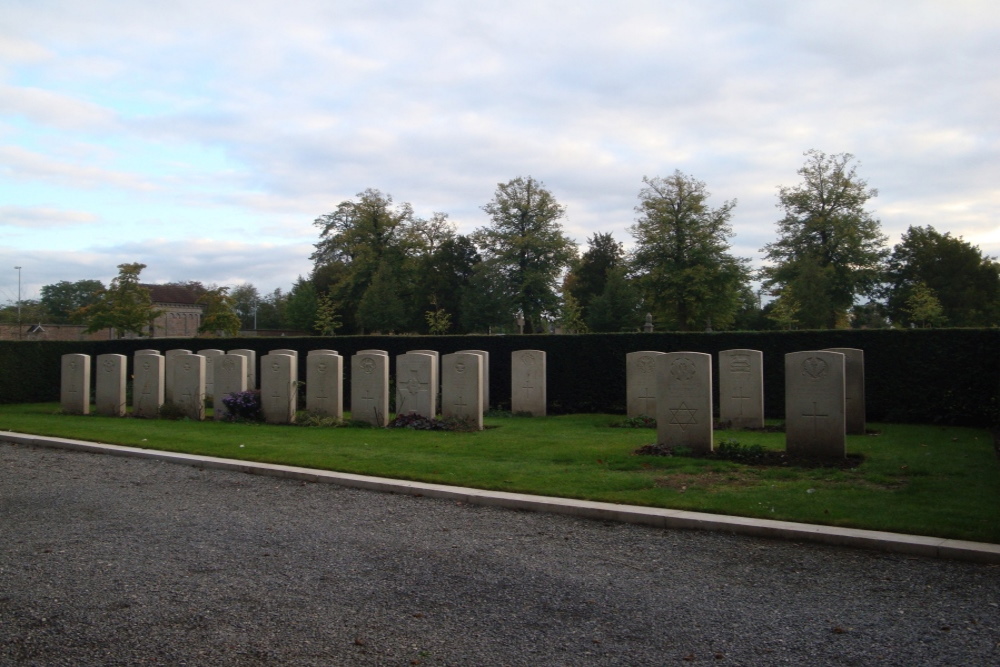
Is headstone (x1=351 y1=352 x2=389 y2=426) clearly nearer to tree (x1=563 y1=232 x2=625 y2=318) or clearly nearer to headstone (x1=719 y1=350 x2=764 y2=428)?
headstone (x1=719 y1=350 x2=764 y2=428)

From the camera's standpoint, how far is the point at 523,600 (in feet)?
15.8

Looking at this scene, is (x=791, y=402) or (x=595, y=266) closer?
(x=791, y=402)

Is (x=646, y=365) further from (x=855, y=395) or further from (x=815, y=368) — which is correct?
(x=815, y=368)

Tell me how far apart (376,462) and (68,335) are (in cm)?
7240

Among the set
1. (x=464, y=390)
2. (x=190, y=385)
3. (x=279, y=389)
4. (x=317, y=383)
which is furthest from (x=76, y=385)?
(x=464, y=390)

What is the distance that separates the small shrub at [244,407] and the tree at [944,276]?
44826 mm

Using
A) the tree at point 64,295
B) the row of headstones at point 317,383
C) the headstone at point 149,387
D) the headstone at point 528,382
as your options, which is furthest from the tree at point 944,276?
the tree at point 64,295

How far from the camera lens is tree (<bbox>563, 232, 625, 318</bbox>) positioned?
2596 inches

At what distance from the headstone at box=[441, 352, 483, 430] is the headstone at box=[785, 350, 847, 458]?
5981 millimetres

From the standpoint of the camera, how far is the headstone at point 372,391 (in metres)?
15.1

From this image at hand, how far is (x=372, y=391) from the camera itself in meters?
15.2

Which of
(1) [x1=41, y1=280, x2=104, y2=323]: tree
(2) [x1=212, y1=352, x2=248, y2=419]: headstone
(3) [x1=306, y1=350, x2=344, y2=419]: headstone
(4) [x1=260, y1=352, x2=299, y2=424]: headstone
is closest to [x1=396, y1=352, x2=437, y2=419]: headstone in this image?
(3) [x1=306, y1=350, x2=344, y2=419]: headstone

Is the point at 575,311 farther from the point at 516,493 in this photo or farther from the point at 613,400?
the point at 516,493

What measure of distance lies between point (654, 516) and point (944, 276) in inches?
2167
